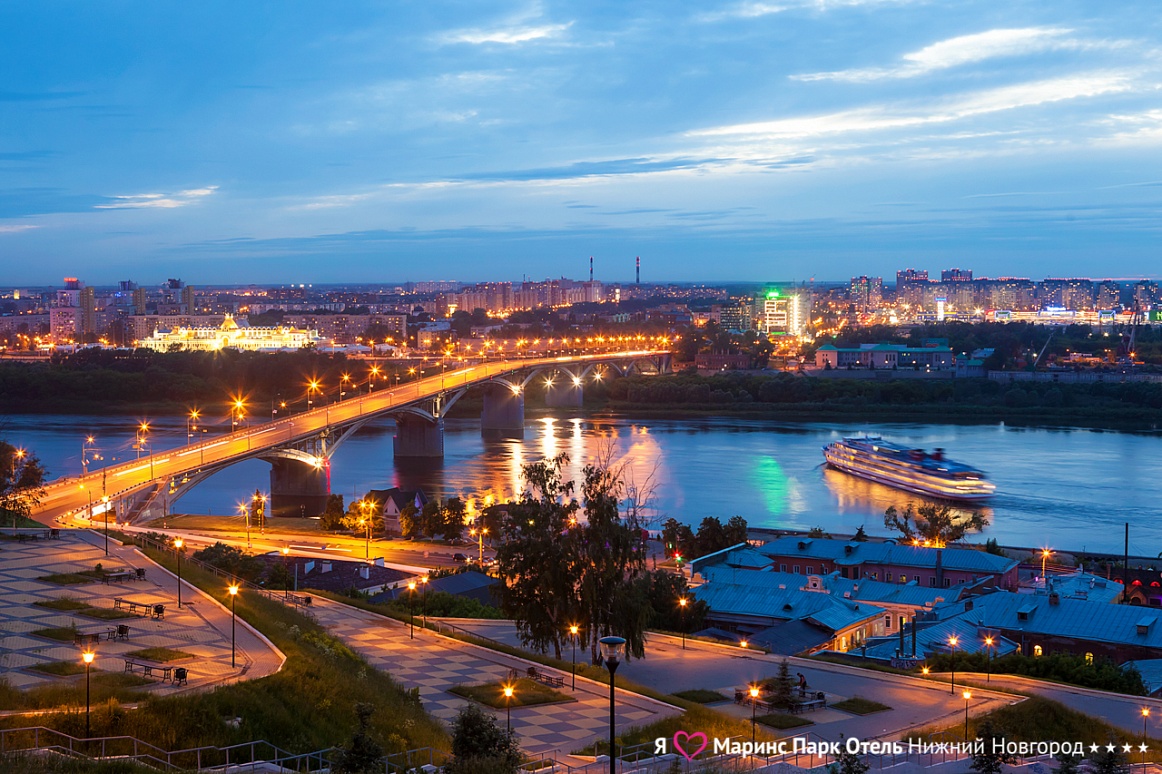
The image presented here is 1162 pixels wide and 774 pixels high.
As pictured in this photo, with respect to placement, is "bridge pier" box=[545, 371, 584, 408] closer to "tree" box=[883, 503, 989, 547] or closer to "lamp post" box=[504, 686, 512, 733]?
"tree" box=[883, 503, 989, 547]

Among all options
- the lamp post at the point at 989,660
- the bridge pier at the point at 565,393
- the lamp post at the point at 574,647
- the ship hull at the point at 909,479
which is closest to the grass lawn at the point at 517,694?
the lamp post at the point at 574,647

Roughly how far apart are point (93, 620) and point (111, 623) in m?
0.10

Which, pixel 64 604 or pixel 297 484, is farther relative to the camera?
pixel 297 484

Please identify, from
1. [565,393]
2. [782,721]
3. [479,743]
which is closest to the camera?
[479,743]

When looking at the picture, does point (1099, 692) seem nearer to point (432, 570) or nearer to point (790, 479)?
point (432, 570)

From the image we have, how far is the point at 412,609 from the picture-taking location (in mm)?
7156

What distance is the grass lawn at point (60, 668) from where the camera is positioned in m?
4.52

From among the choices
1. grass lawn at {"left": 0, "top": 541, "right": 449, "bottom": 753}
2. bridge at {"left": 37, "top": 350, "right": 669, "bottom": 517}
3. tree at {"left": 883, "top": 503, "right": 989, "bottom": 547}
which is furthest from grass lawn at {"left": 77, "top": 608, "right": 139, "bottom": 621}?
tree at {"left": 883, "top": 503, "right": 989, "bottom": 547}

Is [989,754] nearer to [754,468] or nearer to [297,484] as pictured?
[297,484]

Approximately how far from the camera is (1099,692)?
222 inches

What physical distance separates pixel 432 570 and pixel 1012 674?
499 centimetres

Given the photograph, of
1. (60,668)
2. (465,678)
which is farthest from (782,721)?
(60,668)

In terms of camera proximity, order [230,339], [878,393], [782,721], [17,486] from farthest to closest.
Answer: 1. [230,339]
2. [878,393]
3. [17,486]
4. [782,721]

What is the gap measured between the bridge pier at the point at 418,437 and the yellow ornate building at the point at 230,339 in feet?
73.0
